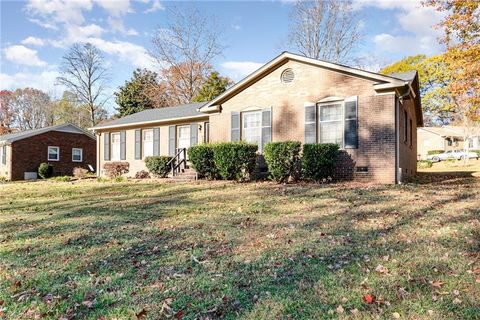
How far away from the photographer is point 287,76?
1399 cm

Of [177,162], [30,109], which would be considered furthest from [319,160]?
[30,109]

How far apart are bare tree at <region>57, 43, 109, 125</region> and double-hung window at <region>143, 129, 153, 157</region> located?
20334mm

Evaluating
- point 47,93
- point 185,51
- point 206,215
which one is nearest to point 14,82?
point 47,93

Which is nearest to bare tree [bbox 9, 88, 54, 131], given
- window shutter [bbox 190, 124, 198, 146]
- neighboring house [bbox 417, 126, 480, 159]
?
window shutter [bbox 190, 124, 198, 146]

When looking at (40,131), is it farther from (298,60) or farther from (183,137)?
(298,60)

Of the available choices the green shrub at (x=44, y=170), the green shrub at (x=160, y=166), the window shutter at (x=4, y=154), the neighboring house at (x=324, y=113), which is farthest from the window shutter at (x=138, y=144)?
the window shutter at (x=4, y=154)

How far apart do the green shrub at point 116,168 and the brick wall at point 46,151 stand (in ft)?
27.1

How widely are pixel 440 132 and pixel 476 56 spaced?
38622 millimetres

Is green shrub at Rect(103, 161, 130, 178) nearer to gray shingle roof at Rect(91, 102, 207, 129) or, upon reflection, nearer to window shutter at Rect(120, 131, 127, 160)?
window shutter at Rect(120, 131, 127, 160)

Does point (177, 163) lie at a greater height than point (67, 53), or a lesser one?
lesser

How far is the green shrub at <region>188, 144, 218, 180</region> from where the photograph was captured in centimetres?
1396

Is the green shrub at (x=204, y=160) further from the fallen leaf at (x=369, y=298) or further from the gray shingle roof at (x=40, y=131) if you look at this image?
the gray shingle roof at (x=40, y=131)

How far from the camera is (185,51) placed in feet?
111

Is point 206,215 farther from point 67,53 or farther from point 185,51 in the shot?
point 67,53
